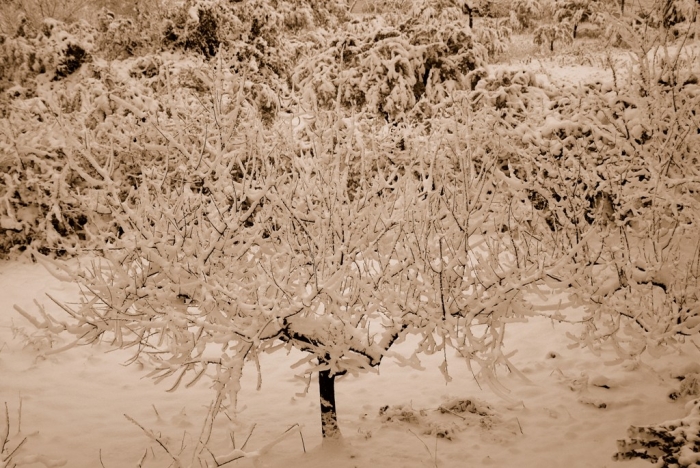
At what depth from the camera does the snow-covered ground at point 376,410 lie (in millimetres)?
4734

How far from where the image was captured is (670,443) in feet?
9.89

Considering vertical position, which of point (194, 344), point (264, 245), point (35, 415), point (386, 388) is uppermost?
point (264, 245)

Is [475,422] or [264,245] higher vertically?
[264,245]

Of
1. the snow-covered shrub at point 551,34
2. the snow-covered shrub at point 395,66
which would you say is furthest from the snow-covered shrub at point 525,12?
the snow-covered shrub at point 395,66

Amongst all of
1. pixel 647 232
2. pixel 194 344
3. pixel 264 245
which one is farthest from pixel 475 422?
pixel 194 344

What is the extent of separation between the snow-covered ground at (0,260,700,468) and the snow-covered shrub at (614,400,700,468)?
3.99ft

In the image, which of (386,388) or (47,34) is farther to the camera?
(47,34)

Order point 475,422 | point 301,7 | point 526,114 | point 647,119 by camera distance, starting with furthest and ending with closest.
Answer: point 301,7 < point 526,114 < point 475,422 < point 647,119

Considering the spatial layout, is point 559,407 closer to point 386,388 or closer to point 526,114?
point 386,388

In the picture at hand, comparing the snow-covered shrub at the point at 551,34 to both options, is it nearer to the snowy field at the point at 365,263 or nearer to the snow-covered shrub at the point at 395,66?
the snowy field at the point at 365,263

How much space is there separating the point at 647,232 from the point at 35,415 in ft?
22.7

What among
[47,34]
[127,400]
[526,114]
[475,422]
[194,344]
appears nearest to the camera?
[194,344]

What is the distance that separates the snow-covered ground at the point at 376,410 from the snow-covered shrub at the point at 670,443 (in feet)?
3.99

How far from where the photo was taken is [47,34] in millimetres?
12938
